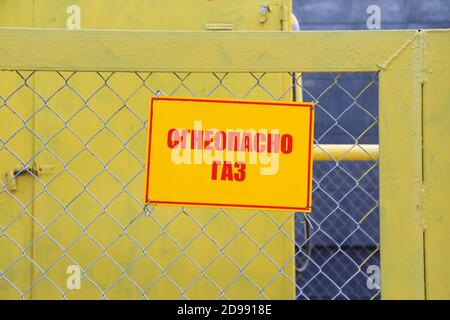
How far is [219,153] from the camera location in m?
1.19

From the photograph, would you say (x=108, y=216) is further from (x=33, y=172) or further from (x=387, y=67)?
(x=387, y=67)

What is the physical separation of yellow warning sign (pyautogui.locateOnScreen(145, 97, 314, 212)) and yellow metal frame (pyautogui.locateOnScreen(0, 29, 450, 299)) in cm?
8

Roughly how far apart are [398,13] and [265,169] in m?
3.68

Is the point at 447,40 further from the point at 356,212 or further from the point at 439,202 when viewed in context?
the point at 356,212

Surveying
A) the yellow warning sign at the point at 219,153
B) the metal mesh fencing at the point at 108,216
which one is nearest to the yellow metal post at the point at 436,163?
the yellow warning sign at the point at 219,153

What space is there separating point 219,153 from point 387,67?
1.18 feet

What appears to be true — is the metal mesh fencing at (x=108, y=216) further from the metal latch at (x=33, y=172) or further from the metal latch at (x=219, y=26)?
the metal latch at (x=219, y=26)

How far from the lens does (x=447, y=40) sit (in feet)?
3.91

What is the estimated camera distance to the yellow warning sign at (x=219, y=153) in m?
1.19

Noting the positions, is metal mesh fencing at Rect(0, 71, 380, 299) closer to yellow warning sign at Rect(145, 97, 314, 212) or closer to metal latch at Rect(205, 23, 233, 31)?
metal latch at Rect(205, 23, 233, 31)

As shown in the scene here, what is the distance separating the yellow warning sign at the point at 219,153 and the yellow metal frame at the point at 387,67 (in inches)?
3.1

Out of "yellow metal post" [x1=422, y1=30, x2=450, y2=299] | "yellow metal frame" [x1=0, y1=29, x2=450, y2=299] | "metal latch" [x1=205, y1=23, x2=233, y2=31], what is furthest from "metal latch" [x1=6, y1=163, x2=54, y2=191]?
"yellow metal post" [x1=422, y1=30, x2=450, y2=299]

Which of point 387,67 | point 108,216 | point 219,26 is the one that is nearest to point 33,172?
point 108,216

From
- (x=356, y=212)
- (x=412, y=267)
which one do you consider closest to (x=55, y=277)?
(x=412, y=267)
